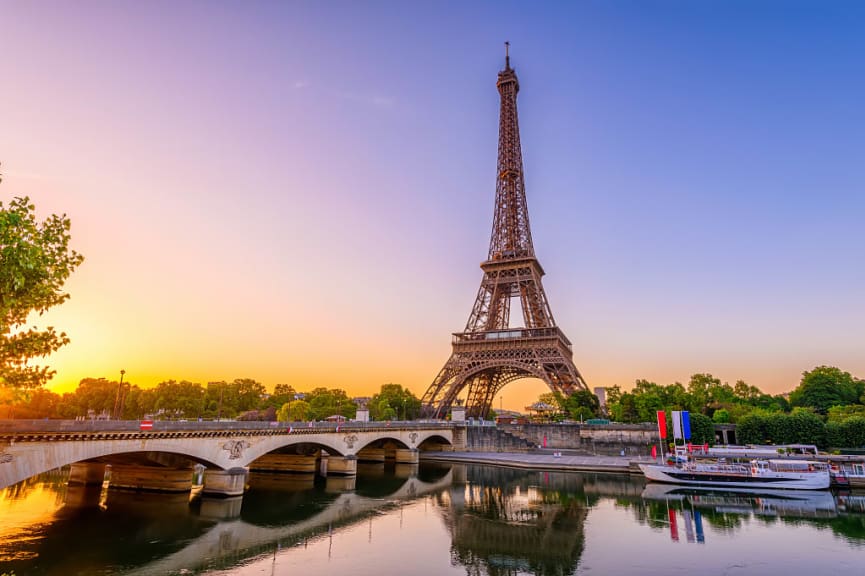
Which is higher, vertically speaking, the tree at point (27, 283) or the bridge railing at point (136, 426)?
the tree at point (27, 283)

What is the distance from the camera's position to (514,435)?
6159 centimetres

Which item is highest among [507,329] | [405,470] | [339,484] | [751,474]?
[507,329]

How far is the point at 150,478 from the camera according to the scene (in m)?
31.7

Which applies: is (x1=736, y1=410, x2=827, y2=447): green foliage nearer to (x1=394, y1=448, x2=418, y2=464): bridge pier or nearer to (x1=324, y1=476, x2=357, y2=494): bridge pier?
(x1=394, y1=448, x2=418, y2=464): bridge pier

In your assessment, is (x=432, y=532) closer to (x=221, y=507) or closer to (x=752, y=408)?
(x=221, y=507)

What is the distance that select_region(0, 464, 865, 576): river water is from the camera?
1727cm

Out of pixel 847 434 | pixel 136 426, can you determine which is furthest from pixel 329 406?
pixel 847 434

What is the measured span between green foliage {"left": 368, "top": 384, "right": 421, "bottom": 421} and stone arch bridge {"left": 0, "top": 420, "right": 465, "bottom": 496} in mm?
24764

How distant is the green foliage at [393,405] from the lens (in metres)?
78.5

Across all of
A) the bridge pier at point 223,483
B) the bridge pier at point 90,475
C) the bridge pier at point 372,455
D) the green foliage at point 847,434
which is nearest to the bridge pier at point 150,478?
the bridge pier at point 90,475

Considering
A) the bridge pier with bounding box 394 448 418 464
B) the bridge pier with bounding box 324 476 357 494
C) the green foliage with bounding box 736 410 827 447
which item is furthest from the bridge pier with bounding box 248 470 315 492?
the green foliage with bounding box 736 410 827 447

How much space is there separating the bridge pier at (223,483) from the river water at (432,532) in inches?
32.7

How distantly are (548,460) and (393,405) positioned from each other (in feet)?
126

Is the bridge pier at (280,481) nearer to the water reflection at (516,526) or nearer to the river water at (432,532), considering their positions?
the river water at (432,532)
